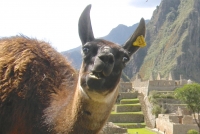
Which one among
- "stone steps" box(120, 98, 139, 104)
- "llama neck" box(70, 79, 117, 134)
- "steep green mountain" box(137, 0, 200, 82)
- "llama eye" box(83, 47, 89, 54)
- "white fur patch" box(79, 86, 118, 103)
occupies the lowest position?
"stone steps" box(120, 98, 139, 104)

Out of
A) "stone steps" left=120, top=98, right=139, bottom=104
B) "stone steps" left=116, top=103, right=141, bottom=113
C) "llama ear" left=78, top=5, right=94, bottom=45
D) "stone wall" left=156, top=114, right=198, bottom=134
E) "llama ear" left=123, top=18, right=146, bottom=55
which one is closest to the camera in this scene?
"llama ear" left=78, top=5, right=94, bottom=45

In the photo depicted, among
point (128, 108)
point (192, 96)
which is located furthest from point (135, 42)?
point (128, 108)

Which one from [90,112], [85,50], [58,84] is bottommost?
[90,112]

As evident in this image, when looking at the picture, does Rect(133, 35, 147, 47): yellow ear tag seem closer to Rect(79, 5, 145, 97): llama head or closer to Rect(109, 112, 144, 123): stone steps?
Rect(79, 5, 145, 97): llama head

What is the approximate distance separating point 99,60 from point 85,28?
53 centimetres

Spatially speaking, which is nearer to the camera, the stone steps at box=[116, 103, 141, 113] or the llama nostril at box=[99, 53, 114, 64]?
the llama nostril at box=[99, 53, 114, 64]

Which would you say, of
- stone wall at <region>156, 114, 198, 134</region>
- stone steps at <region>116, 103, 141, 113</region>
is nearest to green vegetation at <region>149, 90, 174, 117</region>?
stone steps at <region>116, 103, 141, 113</region>

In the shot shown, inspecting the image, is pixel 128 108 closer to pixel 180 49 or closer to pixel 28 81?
pixel 28 81

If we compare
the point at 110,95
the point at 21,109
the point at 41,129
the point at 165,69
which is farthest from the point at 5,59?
the point at 165,69

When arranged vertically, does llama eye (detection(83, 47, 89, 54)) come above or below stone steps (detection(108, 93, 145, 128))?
above

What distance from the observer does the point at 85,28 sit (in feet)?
12.3

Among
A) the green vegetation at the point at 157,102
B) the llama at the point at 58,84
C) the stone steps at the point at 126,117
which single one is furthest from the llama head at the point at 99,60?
the green vegetation at the point at 157,102

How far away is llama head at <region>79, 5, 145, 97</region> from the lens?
3361mm

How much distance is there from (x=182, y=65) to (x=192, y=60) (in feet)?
42.3
